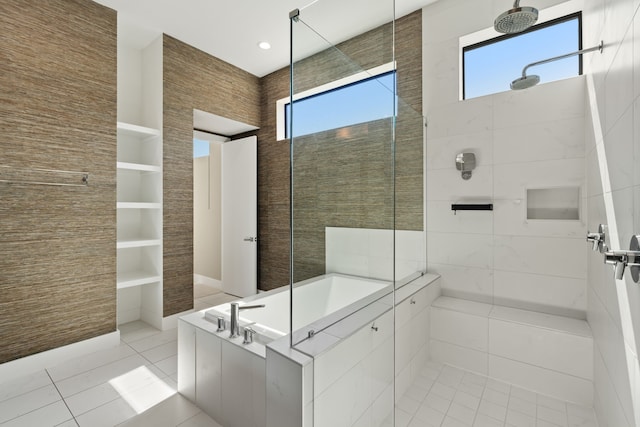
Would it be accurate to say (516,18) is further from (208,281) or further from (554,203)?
(208,281)

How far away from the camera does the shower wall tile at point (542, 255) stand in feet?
6.87

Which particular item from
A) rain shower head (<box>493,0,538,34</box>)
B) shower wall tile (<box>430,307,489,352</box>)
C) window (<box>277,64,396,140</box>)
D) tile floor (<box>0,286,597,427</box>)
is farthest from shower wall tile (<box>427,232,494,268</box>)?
rain shower head (<box>493,0,538,34</box>)

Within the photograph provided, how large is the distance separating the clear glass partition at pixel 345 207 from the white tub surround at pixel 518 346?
686mm

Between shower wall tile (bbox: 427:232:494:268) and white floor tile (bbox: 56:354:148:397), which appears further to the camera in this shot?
shower wall tile (bbox: 427:232:494:268)

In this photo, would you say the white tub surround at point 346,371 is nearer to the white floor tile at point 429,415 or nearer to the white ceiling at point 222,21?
the white floor tile at point 429,415

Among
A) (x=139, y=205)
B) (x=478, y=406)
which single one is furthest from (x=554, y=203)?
(x=139, y=205)

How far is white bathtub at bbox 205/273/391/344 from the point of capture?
1.44 m

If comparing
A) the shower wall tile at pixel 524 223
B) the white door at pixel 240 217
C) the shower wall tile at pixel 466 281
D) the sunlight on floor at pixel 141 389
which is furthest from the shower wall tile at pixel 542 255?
the white door at pixel 240 217

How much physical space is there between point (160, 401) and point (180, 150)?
92.8 inches

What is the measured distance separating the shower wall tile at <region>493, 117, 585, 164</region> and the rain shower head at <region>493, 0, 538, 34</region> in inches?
32.7

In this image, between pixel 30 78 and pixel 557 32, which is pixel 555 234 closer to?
pixel 557 32

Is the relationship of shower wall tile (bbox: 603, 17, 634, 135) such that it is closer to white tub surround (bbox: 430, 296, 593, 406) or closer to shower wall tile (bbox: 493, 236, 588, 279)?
shower wall tile (bbox: 493, 236, 588, 279)

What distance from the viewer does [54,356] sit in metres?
2.28

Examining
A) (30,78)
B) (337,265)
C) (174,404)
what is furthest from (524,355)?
(30,78)
